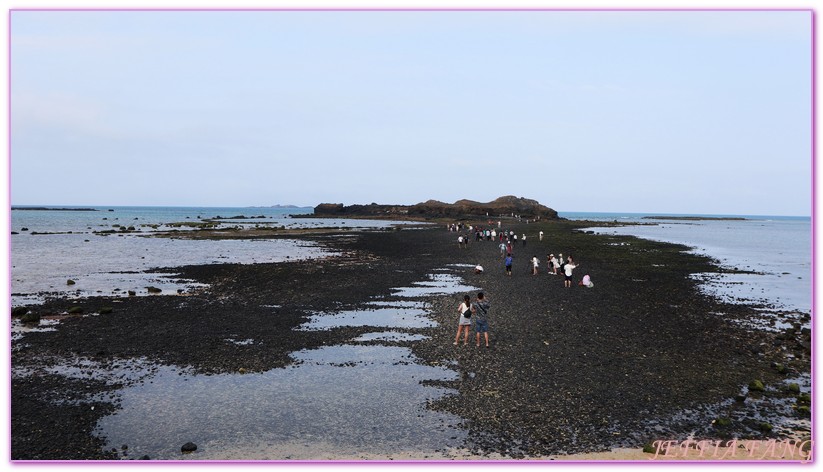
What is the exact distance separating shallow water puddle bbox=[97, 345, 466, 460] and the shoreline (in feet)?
2.68

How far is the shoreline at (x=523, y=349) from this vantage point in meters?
13.8

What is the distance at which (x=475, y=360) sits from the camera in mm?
19047

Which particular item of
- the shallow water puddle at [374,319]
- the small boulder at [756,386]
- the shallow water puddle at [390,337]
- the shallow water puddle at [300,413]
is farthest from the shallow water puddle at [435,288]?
the small boulder at [756,386]

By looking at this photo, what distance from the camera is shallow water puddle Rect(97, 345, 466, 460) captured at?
12.9m

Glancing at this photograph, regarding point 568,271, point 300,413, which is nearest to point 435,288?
point 568,271

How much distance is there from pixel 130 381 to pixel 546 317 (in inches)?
675

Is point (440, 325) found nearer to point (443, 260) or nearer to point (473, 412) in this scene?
point (473, 412)

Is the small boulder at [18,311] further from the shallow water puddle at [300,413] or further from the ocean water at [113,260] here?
the shallow water puddle at [300,413]

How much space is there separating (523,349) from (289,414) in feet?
30.0

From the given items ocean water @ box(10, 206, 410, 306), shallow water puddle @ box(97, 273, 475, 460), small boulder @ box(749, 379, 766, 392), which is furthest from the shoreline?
ocean water @ box(10, 206, 410, 306)

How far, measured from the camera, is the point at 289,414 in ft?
48.3

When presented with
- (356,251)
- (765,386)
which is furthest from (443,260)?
(765,386)

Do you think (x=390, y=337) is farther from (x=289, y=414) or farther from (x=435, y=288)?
(x=435, y=288)

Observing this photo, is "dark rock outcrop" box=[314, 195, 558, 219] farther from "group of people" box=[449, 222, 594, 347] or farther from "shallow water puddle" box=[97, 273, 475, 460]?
"shallow water puddle" box=[97, 273, 475, 460]
